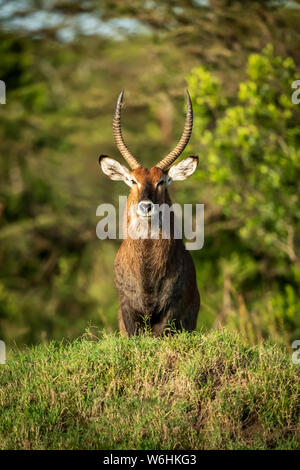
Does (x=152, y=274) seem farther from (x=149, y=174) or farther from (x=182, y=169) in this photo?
(x=182, y=169)

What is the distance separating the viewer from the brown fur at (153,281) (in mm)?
6359

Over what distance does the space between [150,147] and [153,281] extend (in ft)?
43.2

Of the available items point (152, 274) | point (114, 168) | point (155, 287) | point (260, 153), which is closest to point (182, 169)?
point (114, 168)

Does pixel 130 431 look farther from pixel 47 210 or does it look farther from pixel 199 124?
pixel 47 210

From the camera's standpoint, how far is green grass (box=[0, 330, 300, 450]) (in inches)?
183

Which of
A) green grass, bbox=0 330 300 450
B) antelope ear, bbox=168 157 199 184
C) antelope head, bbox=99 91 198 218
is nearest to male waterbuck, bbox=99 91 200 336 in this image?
antelope head, bbox=99 91 198 218

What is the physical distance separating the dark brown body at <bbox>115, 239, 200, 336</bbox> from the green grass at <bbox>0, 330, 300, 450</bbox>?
553 millimetres

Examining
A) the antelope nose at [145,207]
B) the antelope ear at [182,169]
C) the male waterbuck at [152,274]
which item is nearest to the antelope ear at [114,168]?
the male waterbuck at [152,274]

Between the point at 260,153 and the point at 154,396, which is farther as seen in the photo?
the point at 260,153

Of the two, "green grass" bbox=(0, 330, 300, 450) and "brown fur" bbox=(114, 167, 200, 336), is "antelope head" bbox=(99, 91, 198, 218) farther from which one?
"green grass" bbox=(0, 330, 300, 450)

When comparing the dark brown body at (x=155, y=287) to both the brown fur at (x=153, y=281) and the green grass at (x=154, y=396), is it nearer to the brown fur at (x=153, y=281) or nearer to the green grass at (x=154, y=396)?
the brown fur at (x=153, y=281)

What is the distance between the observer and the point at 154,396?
5000 millimetres

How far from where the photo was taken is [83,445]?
456 cm

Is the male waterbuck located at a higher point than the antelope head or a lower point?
lower
